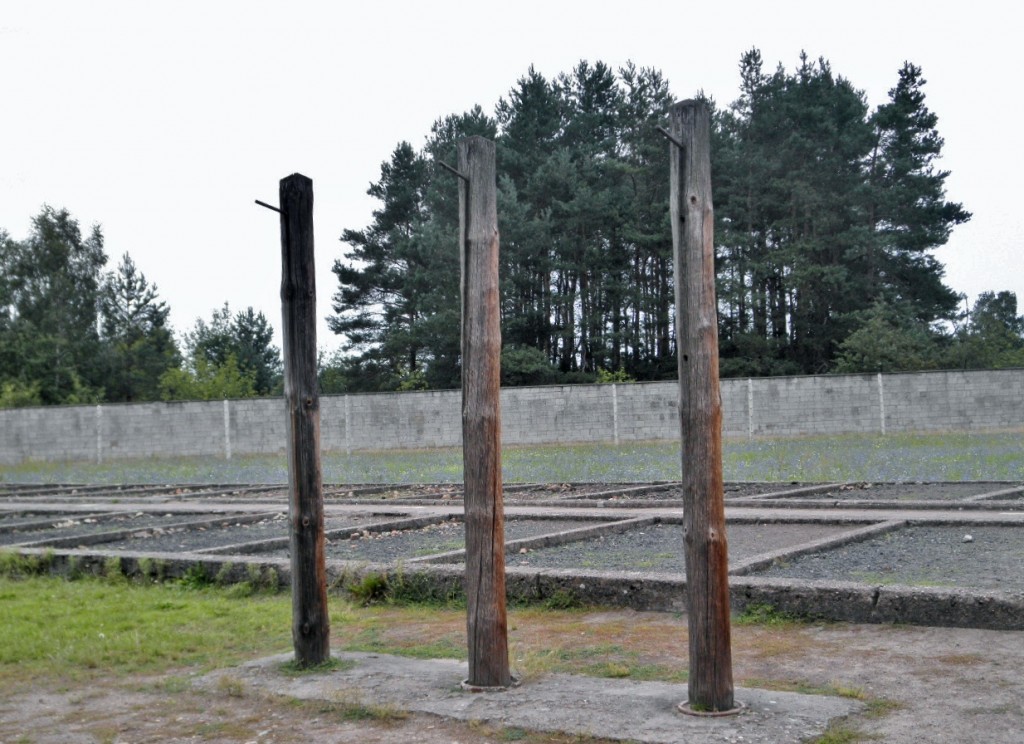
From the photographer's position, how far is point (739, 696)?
483cm

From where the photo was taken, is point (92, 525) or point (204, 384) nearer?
point (92, 525)

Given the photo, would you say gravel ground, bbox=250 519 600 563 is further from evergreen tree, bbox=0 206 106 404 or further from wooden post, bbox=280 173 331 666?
evergreen tree, bbox=0 206 106 404

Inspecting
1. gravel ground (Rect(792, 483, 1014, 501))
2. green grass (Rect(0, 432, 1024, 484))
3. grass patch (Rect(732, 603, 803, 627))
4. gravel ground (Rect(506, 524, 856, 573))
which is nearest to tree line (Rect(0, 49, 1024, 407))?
green grass (Rect(0, 432, 1024, 484))

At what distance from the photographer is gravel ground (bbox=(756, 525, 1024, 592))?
24.8 ft

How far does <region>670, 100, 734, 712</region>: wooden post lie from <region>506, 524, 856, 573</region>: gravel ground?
3.45 metres

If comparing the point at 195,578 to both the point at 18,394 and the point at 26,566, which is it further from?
the point at 18,394

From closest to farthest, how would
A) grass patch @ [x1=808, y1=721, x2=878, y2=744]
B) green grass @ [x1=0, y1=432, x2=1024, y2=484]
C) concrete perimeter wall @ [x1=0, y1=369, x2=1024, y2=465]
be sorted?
1. grass patch @ [x1=808, y1=721, x2=878, y2=744]
2. green grass @ [x1=0, y1=432, x2=1024, y2=484]
3. concrete perimeter wall @ [x1=0, y1=369, x2=1024, y2=465]

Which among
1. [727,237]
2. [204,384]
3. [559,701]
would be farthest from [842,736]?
[204,384]

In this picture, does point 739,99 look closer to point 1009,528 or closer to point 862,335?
point 862,335

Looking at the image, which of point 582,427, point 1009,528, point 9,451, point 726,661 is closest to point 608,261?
point 582,427

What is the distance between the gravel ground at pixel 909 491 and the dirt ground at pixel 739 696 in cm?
822

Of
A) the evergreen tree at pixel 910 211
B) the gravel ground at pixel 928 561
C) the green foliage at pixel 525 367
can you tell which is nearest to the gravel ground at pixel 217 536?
the gravel ground at pixel 928 561

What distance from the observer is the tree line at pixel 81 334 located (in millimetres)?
57125

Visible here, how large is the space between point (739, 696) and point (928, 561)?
4379 millimetres
